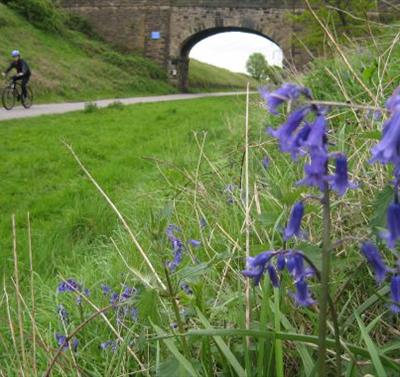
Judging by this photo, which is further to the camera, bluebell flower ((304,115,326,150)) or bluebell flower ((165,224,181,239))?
bluebell flower ((165,224,181,239))

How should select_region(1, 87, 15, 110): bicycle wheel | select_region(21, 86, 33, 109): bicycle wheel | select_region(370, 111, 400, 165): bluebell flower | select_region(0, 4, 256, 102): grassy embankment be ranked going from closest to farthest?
select_region(370, 111, 400, 165): bluebell flower < select_region(1, 87, 15, 110): bicycle wheel < select_region(21, 86, 33, 109): bicycle wheel < select_region(0, 4, 256, 102): grassy embankment

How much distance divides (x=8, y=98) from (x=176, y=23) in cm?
1687

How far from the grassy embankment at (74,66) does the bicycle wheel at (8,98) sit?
8.25ft

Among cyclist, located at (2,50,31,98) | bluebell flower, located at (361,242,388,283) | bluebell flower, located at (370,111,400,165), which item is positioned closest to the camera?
bluebell flower, located at (370,111,400,165)

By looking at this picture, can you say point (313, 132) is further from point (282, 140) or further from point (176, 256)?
point (176, 256)

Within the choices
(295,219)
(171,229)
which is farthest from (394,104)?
(171,229)

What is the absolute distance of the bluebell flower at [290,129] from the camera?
858mm

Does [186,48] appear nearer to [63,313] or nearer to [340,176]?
[63,313]

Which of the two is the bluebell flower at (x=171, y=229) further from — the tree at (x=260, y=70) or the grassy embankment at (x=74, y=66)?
the grassy embankment at (x=74, y=66)

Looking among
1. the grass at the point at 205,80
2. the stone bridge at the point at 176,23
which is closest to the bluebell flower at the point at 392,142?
the stone bridge at the point at 176,23

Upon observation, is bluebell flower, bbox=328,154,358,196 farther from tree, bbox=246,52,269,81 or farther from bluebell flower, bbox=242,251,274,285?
tree, bbox=246,52,269,81

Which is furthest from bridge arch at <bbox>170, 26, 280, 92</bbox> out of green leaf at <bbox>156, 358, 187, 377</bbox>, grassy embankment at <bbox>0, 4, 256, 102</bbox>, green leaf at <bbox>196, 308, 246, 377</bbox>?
green leaf at <bbox>156, 358, 187, 377</bbox>

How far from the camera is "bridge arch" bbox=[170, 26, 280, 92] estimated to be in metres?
29.4

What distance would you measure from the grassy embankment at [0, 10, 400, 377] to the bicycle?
5145 millimetres
